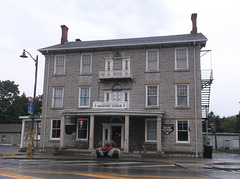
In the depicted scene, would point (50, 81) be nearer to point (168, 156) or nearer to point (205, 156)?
point (168, 156)

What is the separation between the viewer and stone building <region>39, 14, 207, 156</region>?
22766mm

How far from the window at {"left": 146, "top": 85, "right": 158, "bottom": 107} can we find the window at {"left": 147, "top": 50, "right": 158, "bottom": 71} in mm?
1747

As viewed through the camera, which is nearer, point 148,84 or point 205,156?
point 205,156

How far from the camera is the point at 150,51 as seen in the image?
81.8ft

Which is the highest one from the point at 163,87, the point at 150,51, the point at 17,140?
the point at 150,51

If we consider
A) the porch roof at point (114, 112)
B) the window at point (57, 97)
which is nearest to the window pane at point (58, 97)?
the window at point (57, 97)

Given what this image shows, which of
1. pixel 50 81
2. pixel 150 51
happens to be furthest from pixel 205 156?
pixel 50 81

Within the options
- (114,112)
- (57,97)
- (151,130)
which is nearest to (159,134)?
(151,130)

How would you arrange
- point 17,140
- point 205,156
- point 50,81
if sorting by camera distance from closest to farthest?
point 205,156 → point 50,81 → point 17,140

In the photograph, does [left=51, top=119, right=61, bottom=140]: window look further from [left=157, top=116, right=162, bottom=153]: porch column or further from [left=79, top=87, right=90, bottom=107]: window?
[left=157, top=116, right=162, bottom=153]: porch column

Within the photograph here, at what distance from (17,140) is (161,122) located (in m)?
42.5

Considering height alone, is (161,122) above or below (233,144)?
above

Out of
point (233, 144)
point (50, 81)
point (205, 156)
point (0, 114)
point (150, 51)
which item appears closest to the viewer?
point (205, 156)

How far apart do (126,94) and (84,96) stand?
4072 mm
